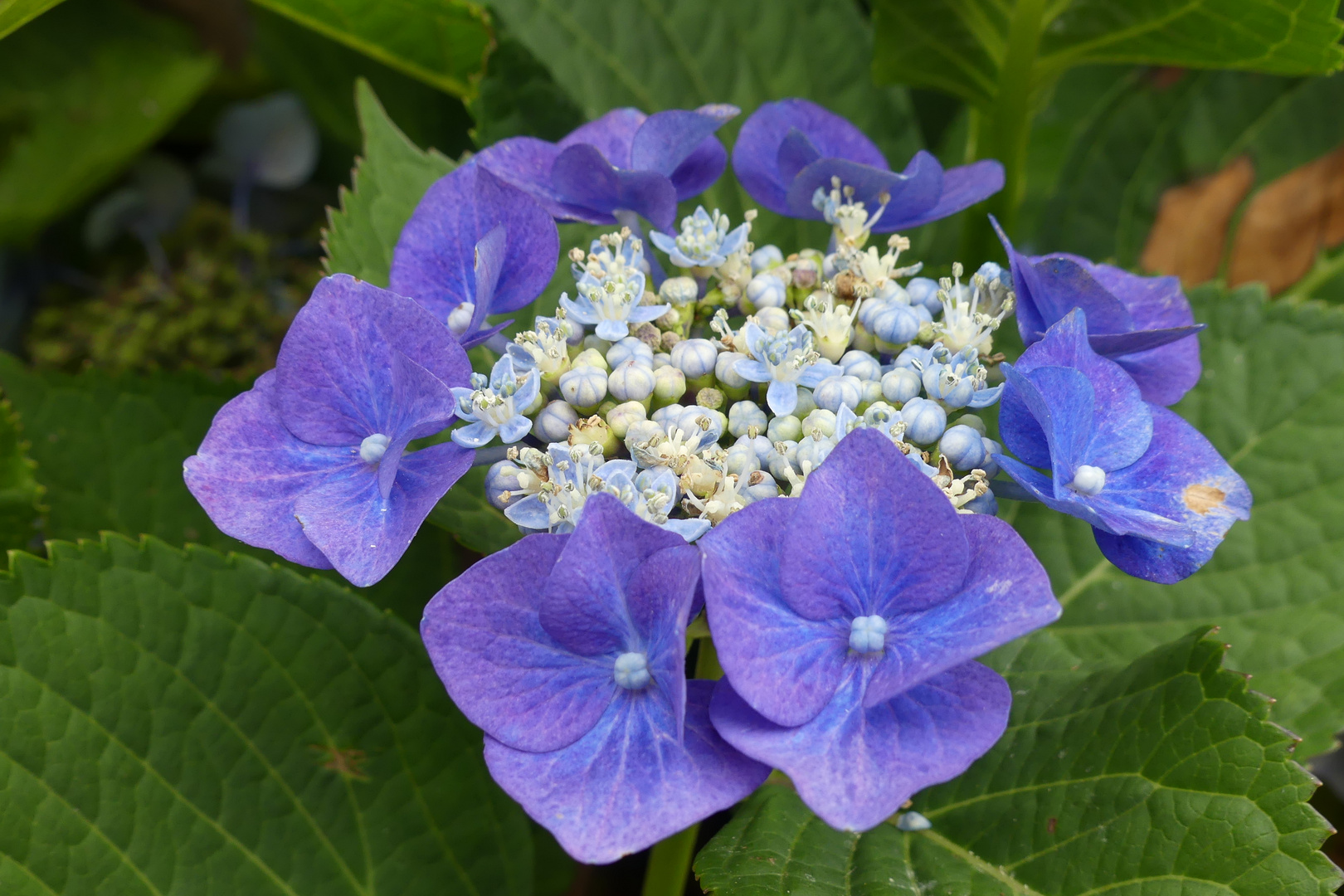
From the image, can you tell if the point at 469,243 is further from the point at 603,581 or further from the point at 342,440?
the point at 603,581

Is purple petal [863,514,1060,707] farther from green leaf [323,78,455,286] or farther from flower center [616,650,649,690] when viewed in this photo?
green leaf [323,78,455,286]

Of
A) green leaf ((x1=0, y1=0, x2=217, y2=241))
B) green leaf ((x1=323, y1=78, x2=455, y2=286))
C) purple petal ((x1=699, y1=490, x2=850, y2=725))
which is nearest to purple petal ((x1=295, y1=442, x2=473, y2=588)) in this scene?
purple petal ((x1=699, y1=490, x2=850, y2=725))

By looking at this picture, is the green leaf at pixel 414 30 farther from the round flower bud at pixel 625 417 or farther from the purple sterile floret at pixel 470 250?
the round flower bud at pixel 625 417

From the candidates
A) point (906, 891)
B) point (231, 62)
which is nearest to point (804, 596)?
point (906, 891)

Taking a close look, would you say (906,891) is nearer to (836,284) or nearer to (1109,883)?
(1109,883)

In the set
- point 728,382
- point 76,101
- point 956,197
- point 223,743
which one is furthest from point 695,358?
point 76,101
